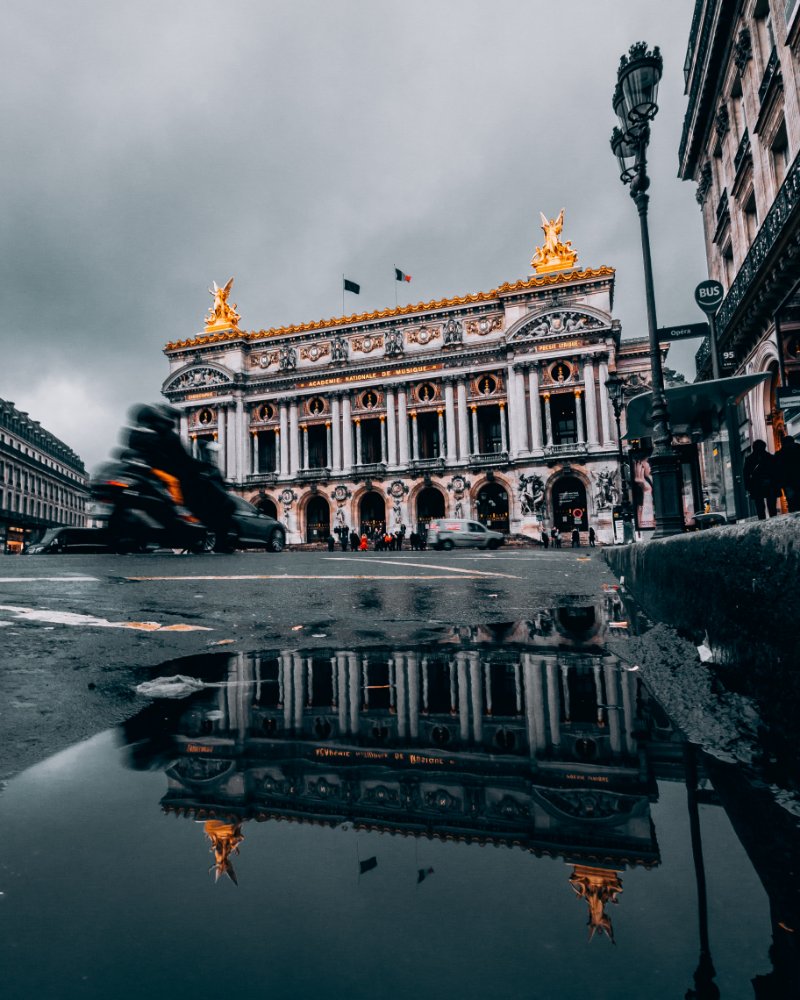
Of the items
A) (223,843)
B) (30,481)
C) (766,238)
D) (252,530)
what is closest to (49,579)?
(223,843)

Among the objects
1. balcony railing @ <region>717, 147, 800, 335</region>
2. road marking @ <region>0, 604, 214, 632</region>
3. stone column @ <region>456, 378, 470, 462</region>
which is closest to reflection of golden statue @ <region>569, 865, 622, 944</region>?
road marking @ <region>0, 604, 214, 632</region>

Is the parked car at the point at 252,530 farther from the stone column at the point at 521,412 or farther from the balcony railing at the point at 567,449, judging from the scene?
the stone column at the point at 521,412

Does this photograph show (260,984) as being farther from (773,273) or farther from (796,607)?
(773,273)

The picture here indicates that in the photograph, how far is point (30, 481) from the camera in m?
75.5

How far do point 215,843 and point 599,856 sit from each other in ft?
2.40

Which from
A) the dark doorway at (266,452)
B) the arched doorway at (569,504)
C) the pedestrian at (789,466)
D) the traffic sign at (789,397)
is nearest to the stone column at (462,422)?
the arched doorway at (569,504)

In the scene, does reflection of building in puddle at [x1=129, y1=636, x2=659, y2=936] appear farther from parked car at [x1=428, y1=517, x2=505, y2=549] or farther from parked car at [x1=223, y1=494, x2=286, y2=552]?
parked car at [x1=428, y1=517, x2=505, y2=549]

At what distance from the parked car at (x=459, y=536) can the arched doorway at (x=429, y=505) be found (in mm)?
13414

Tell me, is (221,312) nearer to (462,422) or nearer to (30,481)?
(462,422)

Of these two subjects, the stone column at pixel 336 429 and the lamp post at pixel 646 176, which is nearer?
the lamp post at pixel 646 176

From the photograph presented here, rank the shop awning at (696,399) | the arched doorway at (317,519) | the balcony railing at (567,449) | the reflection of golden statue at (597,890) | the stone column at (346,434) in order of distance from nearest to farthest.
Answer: the reflection of golden statue at (597,890)
the shop awning at (696,399)
the balcony railing at (567,449)
the stone column at (346,434)
the arched doorway at (317,519)

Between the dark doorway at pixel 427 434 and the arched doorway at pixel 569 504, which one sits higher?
the dark doorway at pixel 427 434

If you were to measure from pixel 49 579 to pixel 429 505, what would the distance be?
131 ft

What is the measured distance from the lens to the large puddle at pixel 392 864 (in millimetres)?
851
